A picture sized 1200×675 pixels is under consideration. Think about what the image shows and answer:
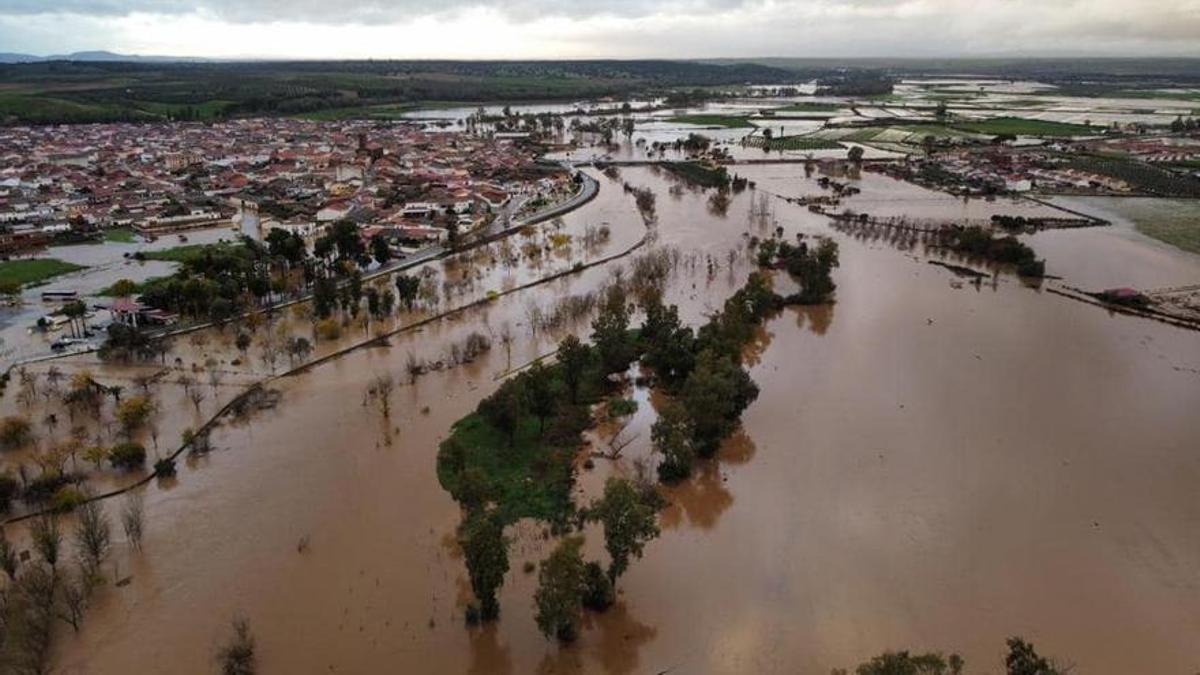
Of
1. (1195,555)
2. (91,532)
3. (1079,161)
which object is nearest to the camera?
(91,532)

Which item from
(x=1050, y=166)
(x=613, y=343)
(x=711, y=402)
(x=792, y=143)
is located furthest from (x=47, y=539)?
(x=792, y=143)

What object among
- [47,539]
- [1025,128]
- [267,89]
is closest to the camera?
[47,539]

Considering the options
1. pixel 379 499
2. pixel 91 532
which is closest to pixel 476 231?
pixel 379 499

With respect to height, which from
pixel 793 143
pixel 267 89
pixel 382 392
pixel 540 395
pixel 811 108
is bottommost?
pixel 382 392

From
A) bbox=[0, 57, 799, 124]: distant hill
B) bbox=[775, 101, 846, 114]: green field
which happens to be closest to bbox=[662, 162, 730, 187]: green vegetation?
bbox=[775, 101, 846, 114]: green field

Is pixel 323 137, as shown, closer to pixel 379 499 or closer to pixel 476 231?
pixel 476 231

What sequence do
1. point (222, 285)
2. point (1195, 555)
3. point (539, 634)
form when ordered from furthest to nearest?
point (222, 285) → point (1195, 555) → point (539, 634)

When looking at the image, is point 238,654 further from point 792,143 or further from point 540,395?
point 792,143
